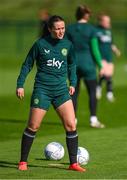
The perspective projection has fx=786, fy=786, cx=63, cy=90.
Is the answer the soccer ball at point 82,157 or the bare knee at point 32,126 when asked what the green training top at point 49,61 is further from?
the soccer ball at point 82,157

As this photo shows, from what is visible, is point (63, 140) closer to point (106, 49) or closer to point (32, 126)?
point (32, 126)

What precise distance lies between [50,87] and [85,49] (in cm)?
534

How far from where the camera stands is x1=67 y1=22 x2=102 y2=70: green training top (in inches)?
628

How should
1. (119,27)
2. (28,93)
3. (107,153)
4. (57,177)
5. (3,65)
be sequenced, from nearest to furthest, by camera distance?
(57,177) → (107,153) → (28,93) → (3,65) → (119,27)

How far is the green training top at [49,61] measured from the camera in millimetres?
11008

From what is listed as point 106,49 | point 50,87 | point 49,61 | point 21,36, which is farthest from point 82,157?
point 21,36

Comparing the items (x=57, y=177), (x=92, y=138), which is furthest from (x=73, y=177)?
(x=92, y=138)

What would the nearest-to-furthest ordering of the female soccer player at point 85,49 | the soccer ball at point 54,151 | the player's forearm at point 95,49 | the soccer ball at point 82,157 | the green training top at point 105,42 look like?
the soccer ball at point 82,157 < the soccer ball at point 54,151 < the female soccer player at point 85,49 < the player's forearm at point 95,49 < the green training top at point 105,42

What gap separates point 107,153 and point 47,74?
228 centimetres

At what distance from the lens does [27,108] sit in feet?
65.5

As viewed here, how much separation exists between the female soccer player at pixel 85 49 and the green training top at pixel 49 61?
469 cm

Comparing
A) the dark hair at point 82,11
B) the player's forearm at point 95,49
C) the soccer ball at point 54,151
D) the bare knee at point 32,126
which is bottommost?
the soccer ball at point 54,151

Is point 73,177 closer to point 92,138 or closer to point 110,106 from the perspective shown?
point 92,138

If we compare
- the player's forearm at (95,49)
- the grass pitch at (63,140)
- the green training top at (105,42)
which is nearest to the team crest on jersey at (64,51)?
the grass pitch at (63,140)
